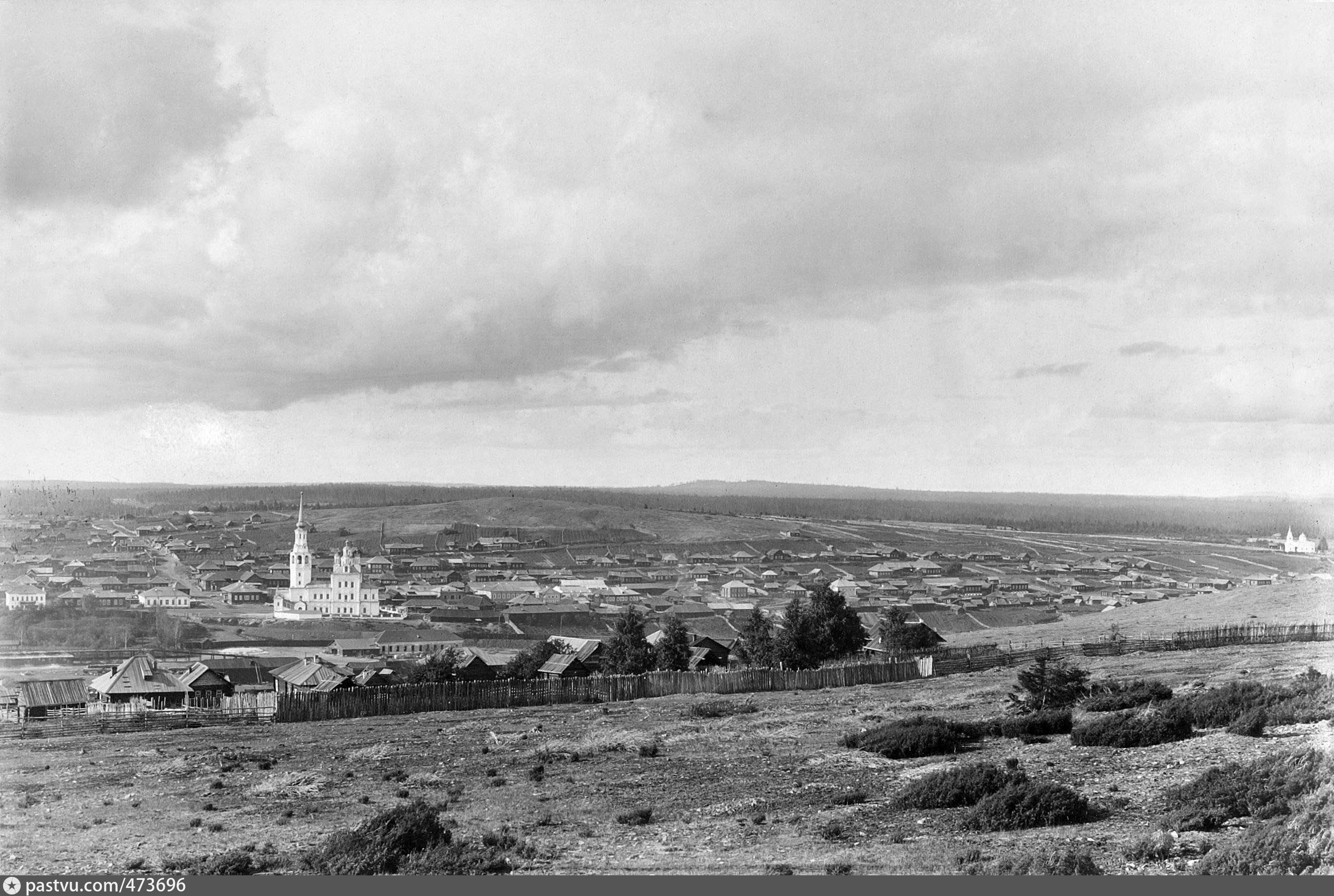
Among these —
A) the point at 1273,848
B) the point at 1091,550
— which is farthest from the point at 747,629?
the point at 1091,550

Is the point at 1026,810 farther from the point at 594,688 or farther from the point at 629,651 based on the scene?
the point at 629,651

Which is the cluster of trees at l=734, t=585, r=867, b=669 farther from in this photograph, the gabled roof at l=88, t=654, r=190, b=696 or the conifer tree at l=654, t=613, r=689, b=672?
the gabled roof at l=88, t=654, r=190, b=696

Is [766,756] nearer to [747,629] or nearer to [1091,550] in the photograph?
[747,629]

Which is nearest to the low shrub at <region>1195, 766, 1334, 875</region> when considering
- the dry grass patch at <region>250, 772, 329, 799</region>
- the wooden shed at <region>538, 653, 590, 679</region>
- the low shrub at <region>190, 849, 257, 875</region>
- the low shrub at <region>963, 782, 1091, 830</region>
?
the low shrub at <region>963, 782, 1091, 830</region>

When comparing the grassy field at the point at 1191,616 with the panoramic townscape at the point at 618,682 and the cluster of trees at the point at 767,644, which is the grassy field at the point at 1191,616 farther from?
the cluster of trees at the point at 767,644

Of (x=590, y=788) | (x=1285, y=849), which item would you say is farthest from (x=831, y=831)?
(x=1285, y=849)
